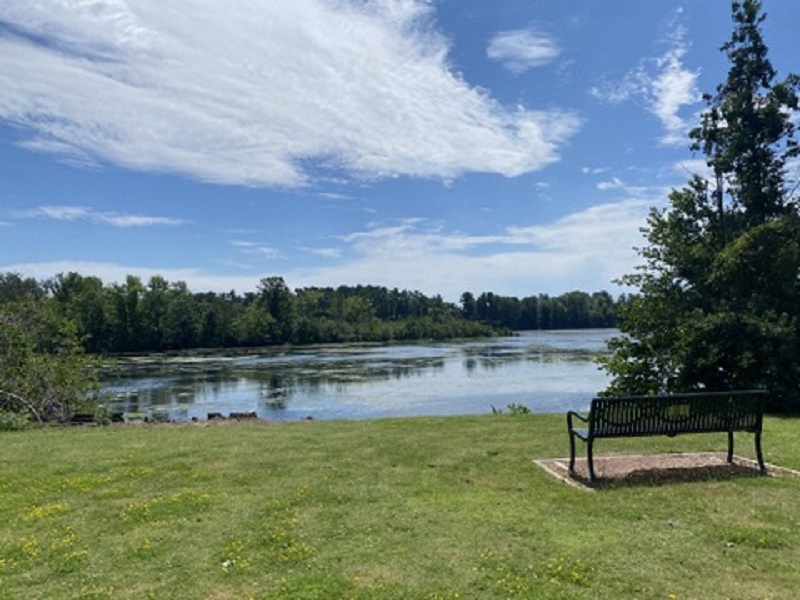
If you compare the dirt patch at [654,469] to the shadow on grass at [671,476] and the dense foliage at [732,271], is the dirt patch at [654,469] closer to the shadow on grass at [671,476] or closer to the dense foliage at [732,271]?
the shadow on grass at [671,476]

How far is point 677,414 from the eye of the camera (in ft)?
23.3

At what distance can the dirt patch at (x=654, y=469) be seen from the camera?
6777 mm

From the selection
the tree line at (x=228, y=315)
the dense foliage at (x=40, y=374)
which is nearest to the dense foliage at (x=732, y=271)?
the dense foliage at (x=40, y=374)

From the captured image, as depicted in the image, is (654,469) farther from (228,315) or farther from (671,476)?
(228,315)

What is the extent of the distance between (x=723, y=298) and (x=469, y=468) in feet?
37.5

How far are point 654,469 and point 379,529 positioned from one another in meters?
3.79

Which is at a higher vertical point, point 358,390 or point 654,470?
point 654,470

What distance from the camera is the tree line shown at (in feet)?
272

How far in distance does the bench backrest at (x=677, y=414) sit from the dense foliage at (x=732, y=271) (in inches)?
311

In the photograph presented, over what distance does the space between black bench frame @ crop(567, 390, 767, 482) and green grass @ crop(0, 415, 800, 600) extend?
0.70 meters

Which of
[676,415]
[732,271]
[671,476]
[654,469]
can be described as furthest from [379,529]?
[732,271]

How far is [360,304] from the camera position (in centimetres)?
12112

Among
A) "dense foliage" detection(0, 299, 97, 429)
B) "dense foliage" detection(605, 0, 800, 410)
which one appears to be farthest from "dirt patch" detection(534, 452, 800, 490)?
"dense foliage" detection(0, 299, 97, 429)

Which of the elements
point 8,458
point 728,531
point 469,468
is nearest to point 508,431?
point 469,468
